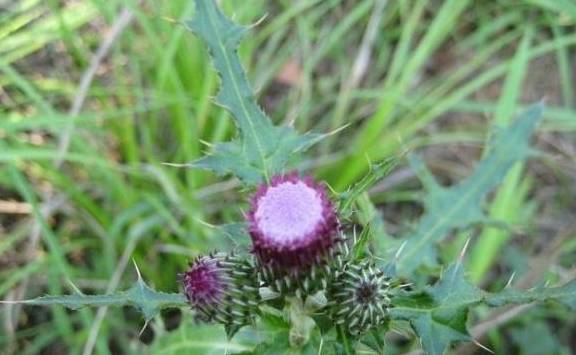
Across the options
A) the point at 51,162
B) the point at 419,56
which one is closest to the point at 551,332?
the point at 419,56

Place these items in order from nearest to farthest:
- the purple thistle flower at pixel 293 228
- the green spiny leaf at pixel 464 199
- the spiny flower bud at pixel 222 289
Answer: the purple thistle flower at pixel 293 228, the spiny flower bud at pixel 222 289, the green spiny leaf at pixel 464 199

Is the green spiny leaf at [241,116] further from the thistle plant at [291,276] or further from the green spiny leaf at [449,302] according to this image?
the green spiny leaf at [449,302]

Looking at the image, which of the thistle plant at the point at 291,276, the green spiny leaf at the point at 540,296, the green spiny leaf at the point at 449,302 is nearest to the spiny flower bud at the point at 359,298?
the thistle plant at the point at 291,276

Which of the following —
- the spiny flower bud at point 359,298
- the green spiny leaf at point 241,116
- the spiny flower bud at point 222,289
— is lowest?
the spiny flower bud at point 359,298

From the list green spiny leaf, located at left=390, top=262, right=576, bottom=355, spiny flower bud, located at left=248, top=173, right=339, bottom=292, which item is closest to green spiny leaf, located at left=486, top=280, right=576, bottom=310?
green spiny leaf, located at left=390, top=262, right=576, bottom=355

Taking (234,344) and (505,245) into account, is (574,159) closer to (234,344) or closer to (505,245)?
(505,245)

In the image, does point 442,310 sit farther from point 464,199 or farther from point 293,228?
point 464,199

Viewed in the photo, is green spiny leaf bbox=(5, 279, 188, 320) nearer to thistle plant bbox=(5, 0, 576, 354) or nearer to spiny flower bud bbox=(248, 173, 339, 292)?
thistle plant bbox=(5, 0, 576, 354)
